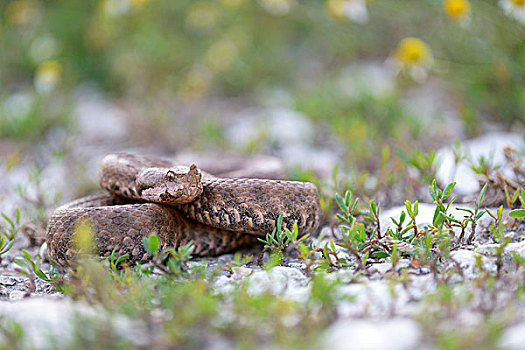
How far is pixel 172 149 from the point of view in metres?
5.95

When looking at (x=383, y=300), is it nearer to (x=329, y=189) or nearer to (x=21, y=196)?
(x=329, y=189)

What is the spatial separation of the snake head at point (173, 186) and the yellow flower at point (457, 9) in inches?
116

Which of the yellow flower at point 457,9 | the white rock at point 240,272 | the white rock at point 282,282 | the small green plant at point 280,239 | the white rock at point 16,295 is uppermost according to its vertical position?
the yellow flower at point 457,9

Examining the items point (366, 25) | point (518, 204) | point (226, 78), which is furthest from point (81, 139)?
point (518, 204)

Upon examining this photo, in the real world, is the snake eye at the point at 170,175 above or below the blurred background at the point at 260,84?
below

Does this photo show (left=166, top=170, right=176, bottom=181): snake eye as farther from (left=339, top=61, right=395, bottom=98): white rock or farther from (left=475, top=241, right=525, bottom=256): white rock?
(left=339, top=61, right=395, bottom=98): white rock

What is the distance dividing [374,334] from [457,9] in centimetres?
372

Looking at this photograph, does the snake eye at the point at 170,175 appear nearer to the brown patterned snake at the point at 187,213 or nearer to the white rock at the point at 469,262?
the brown patterned snake at the point at 187,213

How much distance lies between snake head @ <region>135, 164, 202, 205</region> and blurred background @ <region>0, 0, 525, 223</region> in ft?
3.94

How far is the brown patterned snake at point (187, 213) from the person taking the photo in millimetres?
3064

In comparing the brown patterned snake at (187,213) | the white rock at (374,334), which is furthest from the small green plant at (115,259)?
the white rock at (374,334)

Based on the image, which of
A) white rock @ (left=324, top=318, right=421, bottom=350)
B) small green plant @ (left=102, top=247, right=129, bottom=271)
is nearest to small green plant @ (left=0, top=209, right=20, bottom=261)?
small green plant @ (left=102, top=247, right=129, bottom=271)

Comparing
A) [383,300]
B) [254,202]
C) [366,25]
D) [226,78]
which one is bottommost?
[383,300]

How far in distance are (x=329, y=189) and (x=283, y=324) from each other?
2223mm
